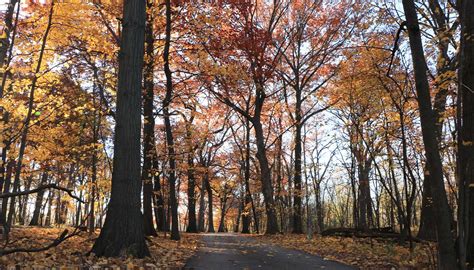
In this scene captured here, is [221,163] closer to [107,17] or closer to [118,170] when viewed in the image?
[107,17]

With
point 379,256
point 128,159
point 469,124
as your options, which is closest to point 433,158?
point 469,124

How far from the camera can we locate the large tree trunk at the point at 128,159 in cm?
629

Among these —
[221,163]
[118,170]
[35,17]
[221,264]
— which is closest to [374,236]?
[221,264]

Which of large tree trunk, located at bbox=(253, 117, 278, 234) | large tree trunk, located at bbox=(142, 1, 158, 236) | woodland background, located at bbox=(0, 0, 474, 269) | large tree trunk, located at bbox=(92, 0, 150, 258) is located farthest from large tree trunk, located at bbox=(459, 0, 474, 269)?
large tree trunk, located at bbox=(253, 117, 278, 234)

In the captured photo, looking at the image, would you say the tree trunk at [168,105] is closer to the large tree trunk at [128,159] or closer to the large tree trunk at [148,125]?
the large tree trunk at [148,125]

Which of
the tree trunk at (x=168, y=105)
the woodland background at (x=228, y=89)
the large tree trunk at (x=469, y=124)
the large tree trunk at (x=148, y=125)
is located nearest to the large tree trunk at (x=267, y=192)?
the woodland background at (x=228, y=89)

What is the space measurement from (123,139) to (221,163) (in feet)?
100

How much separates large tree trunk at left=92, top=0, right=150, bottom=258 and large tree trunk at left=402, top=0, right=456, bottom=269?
4.75 m

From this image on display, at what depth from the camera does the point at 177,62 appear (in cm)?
1525

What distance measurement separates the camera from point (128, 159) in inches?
261

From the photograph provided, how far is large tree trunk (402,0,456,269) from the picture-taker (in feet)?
12.9

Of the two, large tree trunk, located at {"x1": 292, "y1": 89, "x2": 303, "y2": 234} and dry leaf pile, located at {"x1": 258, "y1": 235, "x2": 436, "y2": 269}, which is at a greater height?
large tree trunk, located at {"x1": 292, "y1": 89, "x2": 303, "y2": 234}

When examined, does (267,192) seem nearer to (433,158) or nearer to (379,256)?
(379,256)

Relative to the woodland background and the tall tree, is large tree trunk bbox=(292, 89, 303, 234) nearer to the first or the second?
the woodland background
